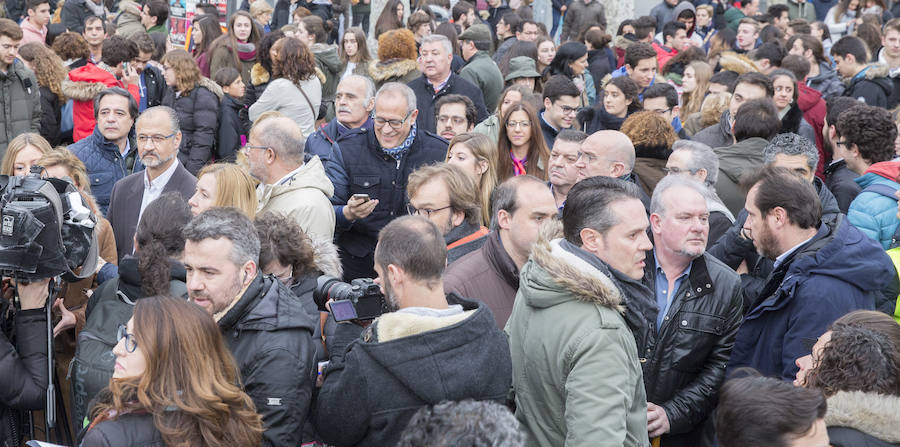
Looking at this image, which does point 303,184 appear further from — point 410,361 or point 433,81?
point 433,81

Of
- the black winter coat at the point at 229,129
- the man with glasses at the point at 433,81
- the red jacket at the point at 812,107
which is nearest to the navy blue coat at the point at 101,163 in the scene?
the black winter coat at the point at 229,129

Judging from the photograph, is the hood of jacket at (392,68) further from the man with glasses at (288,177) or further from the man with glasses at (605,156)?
the man with glasses at (605,156)

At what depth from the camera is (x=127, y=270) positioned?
138 inches

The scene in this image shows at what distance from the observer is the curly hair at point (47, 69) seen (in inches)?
316

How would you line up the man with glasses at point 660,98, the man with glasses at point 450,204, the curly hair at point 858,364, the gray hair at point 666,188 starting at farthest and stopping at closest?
the man with glasses at point 660,98, the man with glasses at point 450,204, the gray hair at point 666,188, the curly hair at point 858,364

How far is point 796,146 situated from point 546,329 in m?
2.97

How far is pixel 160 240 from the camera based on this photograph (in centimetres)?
370

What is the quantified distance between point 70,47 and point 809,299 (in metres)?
7.63

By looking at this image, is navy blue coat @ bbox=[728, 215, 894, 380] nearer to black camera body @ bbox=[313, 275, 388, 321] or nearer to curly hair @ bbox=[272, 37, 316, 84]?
black camera body @ bbox=[313, 275, 388, 321]

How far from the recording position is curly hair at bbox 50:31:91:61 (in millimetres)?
8727

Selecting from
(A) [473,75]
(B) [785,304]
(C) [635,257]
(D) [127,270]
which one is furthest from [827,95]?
(D) [127,270]

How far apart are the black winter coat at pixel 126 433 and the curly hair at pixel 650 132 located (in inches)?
163

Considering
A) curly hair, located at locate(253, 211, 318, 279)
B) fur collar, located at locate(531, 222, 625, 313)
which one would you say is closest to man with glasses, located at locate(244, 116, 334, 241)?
curly hair, located at locate(253, 211, 318, 279)

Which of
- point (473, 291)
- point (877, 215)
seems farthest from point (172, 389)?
point (877, 215)
